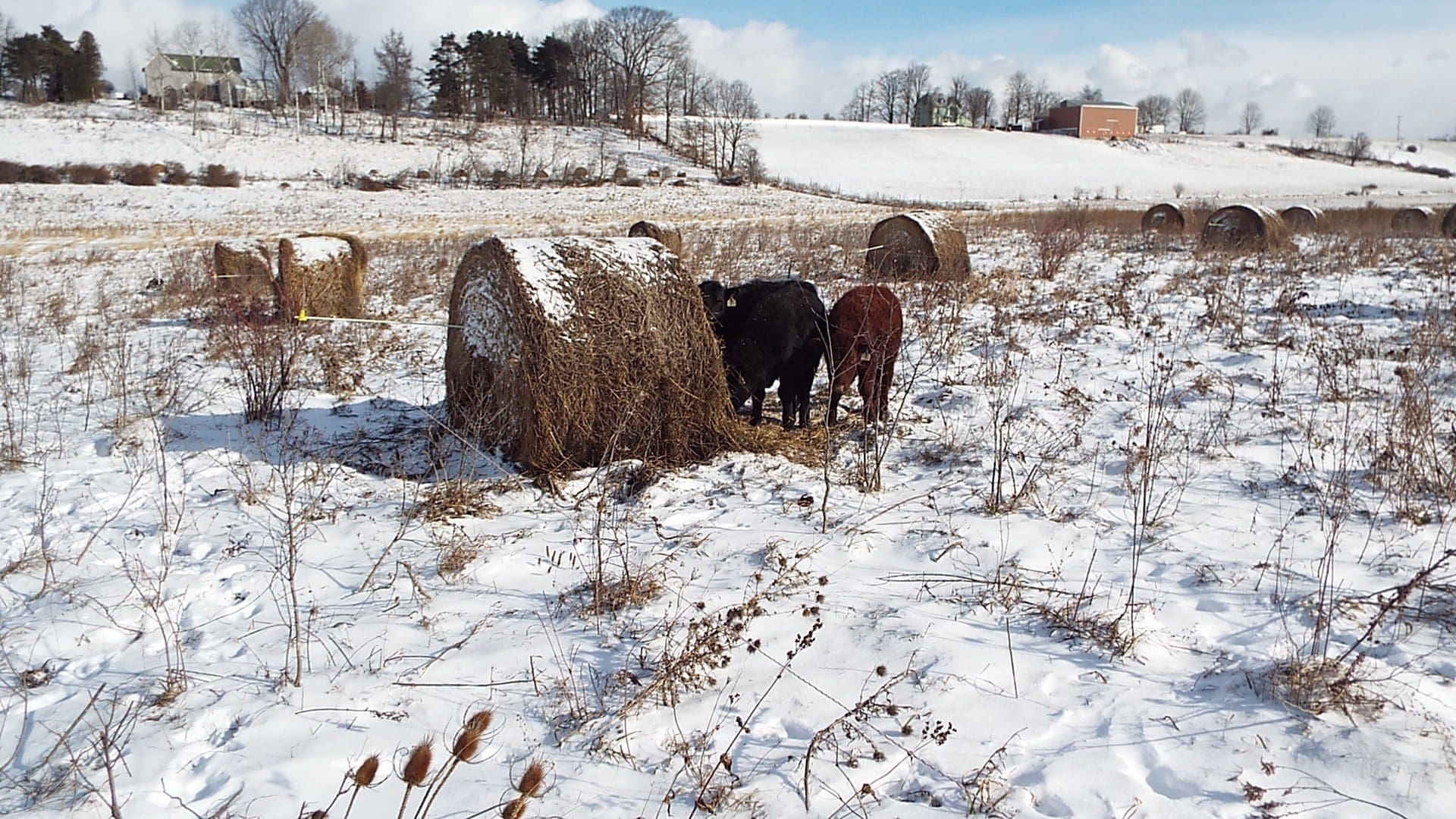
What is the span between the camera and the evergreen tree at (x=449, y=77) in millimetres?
73312

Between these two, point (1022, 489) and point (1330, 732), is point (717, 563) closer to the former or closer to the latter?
point (1022, 489)

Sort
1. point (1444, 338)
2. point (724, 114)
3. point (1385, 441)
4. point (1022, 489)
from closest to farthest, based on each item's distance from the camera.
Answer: point (1022, 489) → point (1385, 441) → point (1444, 338) → point (724, 114)

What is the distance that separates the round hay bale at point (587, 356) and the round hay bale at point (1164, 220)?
715 inches

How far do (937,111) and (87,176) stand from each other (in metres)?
87.8

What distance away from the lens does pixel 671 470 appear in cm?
571

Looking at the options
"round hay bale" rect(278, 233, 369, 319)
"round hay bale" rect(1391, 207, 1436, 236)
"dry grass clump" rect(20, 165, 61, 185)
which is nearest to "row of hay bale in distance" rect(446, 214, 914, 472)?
"round hay bale" rect(278, 233, 369, 319)

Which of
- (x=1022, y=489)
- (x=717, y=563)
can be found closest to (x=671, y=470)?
(x=717, y=563)

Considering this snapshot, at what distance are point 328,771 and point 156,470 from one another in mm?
3934

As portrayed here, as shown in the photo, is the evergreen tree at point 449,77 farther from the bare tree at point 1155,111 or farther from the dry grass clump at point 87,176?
the bare tree at point 1155,111

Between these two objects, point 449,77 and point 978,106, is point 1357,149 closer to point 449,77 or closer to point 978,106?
point 978,106

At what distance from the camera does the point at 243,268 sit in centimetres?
1141

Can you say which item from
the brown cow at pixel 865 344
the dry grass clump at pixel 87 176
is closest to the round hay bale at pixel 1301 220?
the brown cow at pixel 865 344

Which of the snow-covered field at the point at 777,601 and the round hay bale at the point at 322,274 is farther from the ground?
the round hay bale at the point at 322,274

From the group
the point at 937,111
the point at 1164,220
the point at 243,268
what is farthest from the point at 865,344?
the point at 937,111
